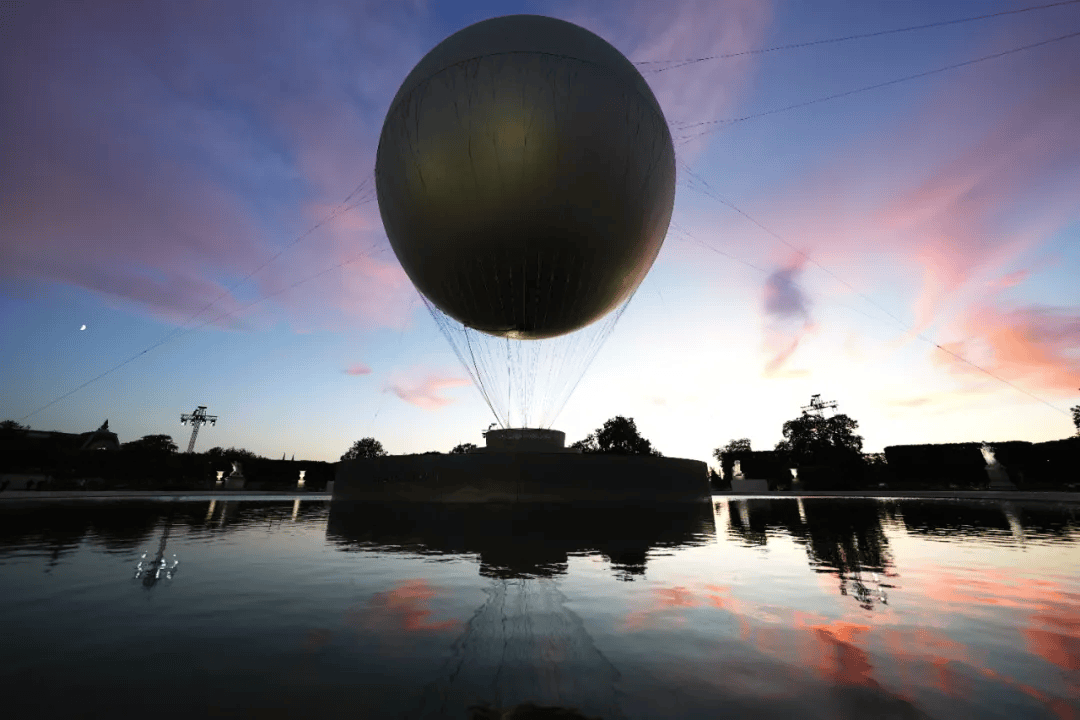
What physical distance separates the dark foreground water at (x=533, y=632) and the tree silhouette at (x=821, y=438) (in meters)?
89.6

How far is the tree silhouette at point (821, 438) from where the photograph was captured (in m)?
88.4

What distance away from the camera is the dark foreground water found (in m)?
3.27

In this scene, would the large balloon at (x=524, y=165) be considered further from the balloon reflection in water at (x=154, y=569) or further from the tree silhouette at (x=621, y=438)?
the tree silhouette at (x=621, y=438)

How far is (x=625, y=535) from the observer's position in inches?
511

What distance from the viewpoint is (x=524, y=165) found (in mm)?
14336

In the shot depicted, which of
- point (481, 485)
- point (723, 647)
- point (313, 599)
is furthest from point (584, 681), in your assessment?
point (481, 485)

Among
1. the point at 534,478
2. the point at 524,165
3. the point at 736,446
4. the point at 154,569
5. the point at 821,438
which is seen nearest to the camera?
the point at 154,569

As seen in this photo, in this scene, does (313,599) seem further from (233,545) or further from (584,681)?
(233,545)

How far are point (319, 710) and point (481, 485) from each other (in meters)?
20.1

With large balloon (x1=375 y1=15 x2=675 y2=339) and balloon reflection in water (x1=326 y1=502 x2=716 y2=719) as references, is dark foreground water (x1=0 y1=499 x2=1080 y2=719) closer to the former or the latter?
balloon reflection in water (x1=326 y1=502 x2=716 y2=719)

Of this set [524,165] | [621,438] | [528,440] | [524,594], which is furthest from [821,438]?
[524,594]

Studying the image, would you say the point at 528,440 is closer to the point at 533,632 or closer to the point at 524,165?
the point at 524,165

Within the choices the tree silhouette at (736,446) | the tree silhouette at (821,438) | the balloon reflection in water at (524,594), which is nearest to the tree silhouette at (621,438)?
the tree silhouette at (821,438)

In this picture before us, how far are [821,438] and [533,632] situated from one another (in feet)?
339
